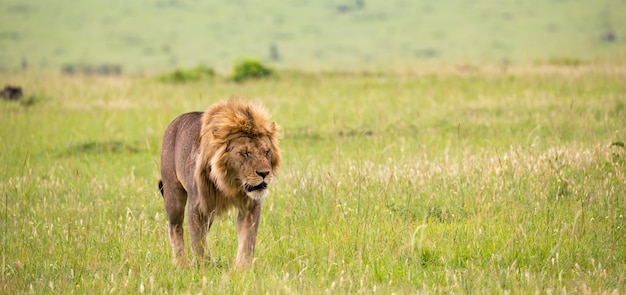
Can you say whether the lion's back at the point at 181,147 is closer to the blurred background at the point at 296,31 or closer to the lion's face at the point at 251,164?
the lion's face at the point at 251,164

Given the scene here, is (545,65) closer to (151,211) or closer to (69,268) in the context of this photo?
(151,211)

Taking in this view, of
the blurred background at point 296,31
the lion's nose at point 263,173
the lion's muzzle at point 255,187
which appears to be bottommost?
the blurred background at point 296,31

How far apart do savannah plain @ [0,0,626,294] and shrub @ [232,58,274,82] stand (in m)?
0.33

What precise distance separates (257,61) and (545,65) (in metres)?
8.77

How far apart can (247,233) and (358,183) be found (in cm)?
219

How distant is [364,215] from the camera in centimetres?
764

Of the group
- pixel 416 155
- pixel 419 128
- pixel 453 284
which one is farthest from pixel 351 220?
pixel 419 128

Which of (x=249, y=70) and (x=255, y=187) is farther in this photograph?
(x=249, y=70)

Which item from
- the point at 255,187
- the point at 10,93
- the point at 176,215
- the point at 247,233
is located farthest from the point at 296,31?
the point at 255,187

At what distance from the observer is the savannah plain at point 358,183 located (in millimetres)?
6172

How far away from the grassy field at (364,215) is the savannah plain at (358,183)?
0.09 feet

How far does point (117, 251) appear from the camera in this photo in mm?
7035

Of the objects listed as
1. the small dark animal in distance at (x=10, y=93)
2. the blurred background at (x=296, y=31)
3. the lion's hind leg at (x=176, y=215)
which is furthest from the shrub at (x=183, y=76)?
the lion's hind leg at (x=176, y=215)

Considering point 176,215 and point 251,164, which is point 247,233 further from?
point 176,215
